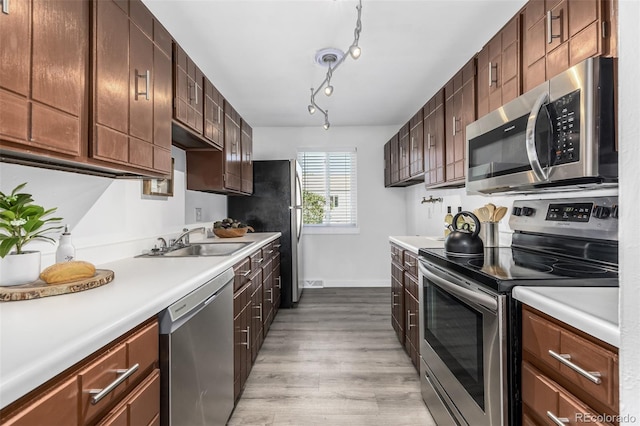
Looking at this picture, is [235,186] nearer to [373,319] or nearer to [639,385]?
[373,319]

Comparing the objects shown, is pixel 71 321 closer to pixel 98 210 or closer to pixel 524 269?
pixel 98 210

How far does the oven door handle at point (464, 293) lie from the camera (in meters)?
1.22

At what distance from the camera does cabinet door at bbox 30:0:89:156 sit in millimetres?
1018

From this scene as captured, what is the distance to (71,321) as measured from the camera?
33.4 inches

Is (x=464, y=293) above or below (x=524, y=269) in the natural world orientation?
below

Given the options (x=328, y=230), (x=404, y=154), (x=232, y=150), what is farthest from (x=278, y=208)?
(x=404, y=154)

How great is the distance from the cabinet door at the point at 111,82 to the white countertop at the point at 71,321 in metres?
0.53

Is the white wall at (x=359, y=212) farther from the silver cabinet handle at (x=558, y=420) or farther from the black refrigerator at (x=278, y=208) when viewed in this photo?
the silver cabinet handle at (x=558, y=420)

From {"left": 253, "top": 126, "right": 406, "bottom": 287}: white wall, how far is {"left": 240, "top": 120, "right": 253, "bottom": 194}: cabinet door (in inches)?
50.1

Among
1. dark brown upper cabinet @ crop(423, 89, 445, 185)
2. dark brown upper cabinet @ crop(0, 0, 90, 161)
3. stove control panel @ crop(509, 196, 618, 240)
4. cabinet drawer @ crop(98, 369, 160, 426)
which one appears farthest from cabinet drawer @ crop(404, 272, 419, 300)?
dark brown upper cabinet @ crop(0, 0, 90, 161)

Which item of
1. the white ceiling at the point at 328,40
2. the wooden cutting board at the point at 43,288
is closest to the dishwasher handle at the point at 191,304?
the wooden cutting board at the point at 43,288

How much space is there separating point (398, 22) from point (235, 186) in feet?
6.42

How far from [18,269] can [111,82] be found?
78 centimetres

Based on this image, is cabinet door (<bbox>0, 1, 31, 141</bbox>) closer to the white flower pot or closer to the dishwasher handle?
the white flower pot
